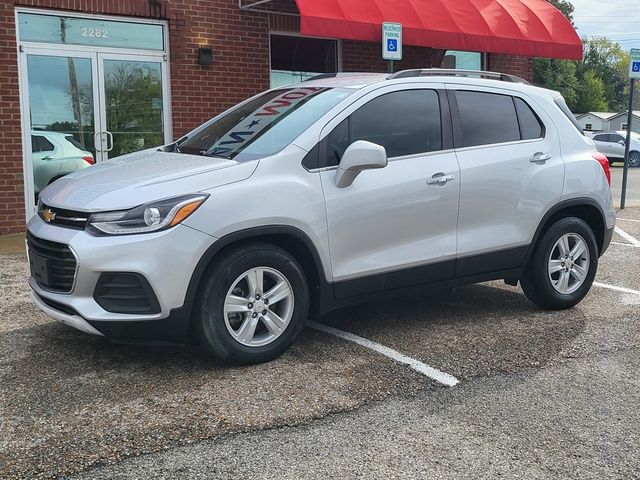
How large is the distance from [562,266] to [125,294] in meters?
3.52

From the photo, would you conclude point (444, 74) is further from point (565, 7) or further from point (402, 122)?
point (565, 7)

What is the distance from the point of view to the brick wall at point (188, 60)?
9375 mm

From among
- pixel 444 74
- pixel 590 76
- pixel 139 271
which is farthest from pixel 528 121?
pixel 590 76

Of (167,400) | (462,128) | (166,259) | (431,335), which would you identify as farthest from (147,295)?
(462,128)

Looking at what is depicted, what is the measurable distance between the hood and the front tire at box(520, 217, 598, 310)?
2.57 m

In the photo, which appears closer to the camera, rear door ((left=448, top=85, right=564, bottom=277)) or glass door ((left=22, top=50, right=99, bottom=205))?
rear door ((left=448, top=85, right=564, bottom=277))

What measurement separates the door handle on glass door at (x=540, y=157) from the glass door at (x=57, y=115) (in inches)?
254

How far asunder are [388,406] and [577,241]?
277 cm

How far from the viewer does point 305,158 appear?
468cm

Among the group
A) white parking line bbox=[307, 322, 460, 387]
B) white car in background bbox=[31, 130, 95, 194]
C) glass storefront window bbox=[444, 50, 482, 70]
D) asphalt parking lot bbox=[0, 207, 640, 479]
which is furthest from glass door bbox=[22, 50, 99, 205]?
glass storefront window bbox=[444, 50, 482, 70]

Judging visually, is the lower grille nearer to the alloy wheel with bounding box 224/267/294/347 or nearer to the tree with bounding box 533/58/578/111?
the alloy wheel with bounding box 224/267/294/347

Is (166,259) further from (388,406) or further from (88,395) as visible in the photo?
(388,406)

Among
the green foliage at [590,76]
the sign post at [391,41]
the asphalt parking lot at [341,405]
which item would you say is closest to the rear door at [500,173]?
the asphalt parking lot at [341,405]

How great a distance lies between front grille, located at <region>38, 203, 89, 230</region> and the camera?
13.9ft
